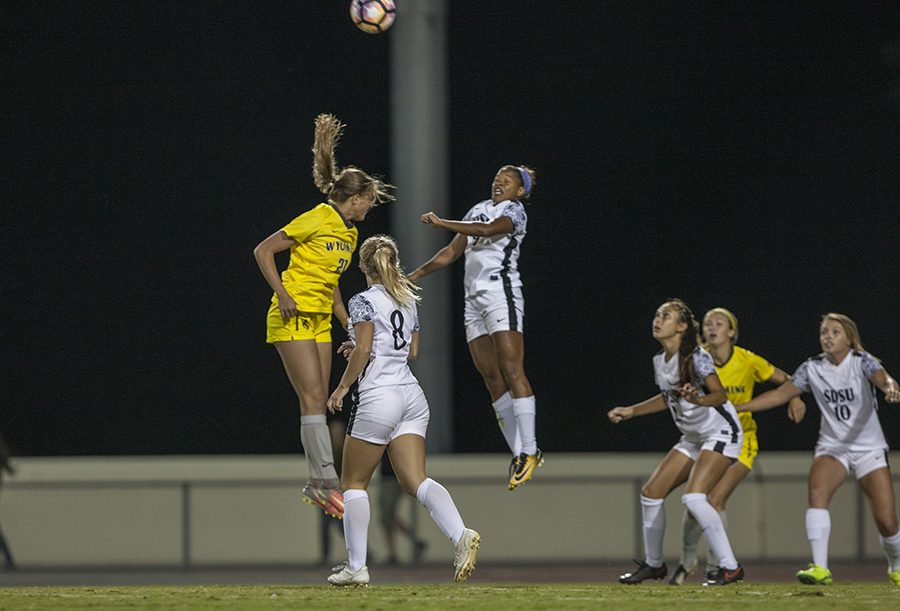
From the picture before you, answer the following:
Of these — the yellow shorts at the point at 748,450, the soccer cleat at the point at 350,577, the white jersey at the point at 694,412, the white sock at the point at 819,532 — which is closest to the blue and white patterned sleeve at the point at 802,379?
the white jersey at the point at 694,412

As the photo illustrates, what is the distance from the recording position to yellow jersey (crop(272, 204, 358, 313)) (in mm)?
7391

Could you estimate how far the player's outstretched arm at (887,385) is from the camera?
7.81 meters

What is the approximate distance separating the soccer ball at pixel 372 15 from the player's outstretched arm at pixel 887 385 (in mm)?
3723

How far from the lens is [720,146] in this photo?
17141 mm

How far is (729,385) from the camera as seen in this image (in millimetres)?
9234

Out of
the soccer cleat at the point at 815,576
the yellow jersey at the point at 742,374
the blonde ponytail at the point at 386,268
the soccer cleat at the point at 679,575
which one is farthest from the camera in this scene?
the yellow jersey at the point at 742,374

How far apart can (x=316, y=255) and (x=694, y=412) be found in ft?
8.60

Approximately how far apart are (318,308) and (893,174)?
37.9ft

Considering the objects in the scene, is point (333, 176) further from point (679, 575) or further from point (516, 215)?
point (679, 575)

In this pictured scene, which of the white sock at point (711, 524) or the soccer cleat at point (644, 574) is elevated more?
the white sock at point (711, 524)

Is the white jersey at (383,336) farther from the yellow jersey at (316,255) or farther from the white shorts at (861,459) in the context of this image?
the white shorts at (861,459)

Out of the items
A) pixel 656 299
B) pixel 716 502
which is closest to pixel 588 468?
pixel 716 502

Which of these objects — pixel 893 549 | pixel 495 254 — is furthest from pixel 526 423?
pixel 893 549

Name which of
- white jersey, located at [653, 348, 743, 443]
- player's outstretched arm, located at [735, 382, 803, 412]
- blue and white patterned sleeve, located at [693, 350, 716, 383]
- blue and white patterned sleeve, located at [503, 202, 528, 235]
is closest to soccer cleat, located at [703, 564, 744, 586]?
white jersey, located at [653, 348, 743, 443]
